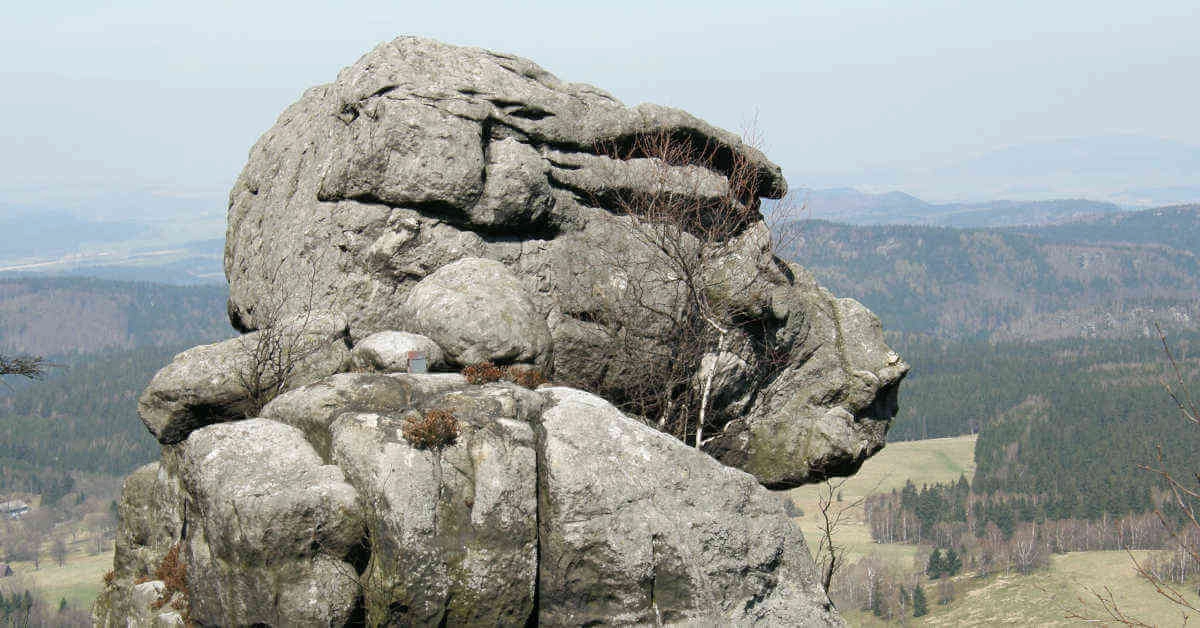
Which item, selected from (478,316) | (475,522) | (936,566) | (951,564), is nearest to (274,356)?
(478,316)

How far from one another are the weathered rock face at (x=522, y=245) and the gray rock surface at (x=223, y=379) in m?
2.22

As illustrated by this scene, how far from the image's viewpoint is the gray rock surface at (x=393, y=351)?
59.9 ft

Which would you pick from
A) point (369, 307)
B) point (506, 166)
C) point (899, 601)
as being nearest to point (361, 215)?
point (369, 307)

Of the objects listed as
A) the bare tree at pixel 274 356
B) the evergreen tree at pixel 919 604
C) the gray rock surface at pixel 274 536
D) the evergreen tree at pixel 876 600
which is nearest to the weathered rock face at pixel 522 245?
the bare tree at pixel 274 356

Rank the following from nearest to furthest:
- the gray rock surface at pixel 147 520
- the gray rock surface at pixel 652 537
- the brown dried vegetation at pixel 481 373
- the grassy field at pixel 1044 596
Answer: the gray rock surface at pixel 652 537
the brown dried vegetation at pixel 481 373
the gray rock surface at pixel 147 520
the grassy field at pixel 1044 596

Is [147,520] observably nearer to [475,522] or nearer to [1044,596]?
[475,522]

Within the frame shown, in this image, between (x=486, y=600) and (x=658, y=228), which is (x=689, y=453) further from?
(x=658, y=228)

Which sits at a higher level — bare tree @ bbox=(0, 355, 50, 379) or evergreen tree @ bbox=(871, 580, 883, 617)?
bare tree @ bbox=(0, 355, 50, 379)

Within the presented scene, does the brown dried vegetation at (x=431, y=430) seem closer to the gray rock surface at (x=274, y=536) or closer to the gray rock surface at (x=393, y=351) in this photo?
A: the gray rock surface at (x=274, y=536)

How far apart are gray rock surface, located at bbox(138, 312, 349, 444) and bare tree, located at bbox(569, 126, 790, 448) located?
6988 mm

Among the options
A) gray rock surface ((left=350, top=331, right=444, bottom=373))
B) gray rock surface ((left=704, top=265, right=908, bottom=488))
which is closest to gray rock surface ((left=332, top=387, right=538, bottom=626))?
gray rock surface ((left=350, top=331, right=444, bottom=373))

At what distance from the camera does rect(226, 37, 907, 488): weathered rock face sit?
22.0 metres

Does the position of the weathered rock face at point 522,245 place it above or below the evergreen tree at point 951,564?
above

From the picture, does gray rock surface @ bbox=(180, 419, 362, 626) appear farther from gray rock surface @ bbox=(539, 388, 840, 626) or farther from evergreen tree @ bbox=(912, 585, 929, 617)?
evergreen tree @ bbox=(912, 585, 929, 617)
